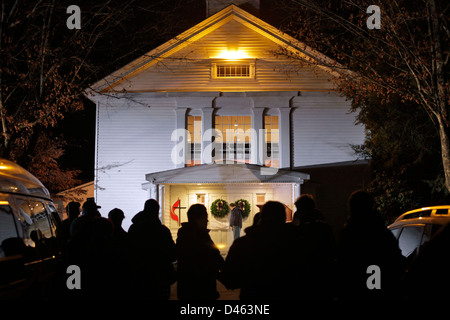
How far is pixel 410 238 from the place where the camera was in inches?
258

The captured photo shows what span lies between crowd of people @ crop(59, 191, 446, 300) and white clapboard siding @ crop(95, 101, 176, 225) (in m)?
12.4

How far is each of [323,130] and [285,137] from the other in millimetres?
1600

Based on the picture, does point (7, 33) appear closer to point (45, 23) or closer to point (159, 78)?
point (45, 23)

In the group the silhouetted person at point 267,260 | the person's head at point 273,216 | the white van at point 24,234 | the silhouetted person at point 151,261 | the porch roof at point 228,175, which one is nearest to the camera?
the silhouetted person at point 267,260

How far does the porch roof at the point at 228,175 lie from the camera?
53.7 ft

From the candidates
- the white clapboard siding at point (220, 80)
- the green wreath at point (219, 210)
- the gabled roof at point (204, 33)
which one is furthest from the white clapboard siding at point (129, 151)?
the green wreath at point (219, 210)

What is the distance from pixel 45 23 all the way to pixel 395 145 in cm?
1300

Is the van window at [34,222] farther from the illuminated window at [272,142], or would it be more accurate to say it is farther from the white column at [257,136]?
Result: the illuminated window at [272,142]

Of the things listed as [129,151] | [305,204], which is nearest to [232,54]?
[129,151]

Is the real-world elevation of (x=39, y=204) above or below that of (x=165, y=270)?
above

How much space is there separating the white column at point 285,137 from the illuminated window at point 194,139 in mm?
3373

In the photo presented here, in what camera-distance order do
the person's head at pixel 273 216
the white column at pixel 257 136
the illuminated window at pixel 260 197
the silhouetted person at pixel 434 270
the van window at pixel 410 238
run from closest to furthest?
1. the silhouetted person at pixel 434 270
2. the person's head at pixel 273 216
3. the van window at pixel 410 238
4. the white column at pixel 257 136
5. the illuminated window at pixel 260 197
